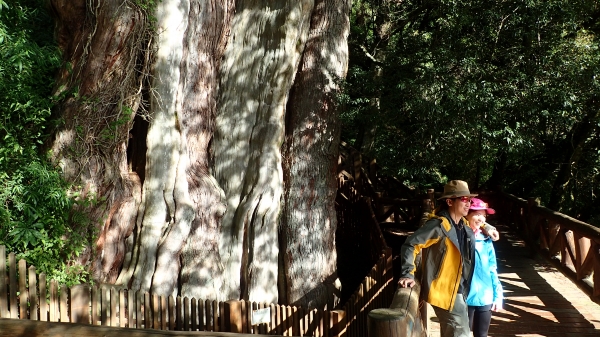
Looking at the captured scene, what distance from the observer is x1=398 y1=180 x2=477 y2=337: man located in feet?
15.0

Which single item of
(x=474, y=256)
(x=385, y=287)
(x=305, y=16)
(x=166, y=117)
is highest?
(x=305, y=16)

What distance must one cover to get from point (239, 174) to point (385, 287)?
253 cm

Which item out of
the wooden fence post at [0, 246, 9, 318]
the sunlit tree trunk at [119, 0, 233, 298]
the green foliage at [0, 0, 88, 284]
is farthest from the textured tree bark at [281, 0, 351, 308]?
the wooden fence post at [0, 246, 9, 318]

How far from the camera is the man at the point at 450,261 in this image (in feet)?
15.0

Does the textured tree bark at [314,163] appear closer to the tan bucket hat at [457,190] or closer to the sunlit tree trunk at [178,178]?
the sunlit tree trunk at [178,178]

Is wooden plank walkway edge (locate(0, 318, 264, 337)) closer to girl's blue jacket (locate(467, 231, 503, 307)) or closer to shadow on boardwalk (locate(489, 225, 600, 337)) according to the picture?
girl's blue jacket (locate(467, 231, 503, 307))

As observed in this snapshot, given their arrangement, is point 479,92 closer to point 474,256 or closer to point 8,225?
point 474,256

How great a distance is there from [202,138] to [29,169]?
2229mm

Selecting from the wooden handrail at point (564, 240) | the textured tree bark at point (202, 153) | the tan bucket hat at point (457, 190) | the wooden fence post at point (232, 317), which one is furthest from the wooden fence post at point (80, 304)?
the wooden handrail at point (564, 240)

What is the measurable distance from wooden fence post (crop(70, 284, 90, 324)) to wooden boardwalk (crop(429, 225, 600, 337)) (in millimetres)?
3703

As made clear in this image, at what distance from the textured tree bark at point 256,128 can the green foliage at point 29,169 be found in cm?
213

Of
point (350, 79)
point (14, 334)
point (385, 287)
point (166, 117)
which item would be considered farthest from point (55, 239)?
point (350, 79)

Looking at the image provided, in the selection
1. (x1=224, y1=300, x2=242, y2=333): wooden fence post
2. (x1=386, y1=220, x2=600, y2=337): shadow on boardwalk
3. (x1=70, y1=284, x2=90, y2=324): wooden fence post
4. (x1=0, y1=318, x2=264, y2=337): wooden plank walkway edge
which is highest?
(x1=0, y1=318, x2=264, y2=337): wooden plank walkway edge

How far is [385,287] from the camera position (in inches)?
260
